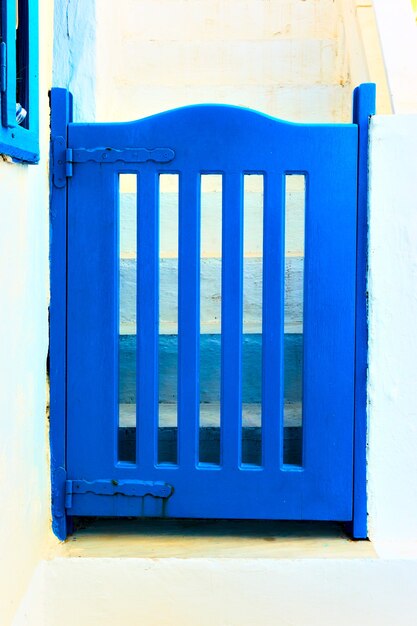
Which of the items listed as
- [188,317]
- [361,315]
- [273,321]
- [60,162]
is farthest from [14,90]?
[361,315]

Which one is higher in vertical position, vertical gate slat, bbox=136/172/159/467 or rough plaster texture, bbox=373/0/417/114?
rough plaster texture, bbox=373/0/417/114

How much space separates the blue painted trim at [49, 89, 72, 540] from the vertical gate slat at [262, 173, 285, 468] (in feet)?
1.81

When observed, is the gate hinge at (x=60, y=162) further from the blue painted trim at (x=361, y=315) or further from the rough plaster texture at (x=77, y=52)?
the blue painted trim at (x=361, y=315)

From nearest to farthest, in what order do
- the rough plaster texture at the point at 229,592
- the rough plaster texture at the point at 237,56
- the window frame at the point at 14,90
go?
the window frame at the point at 14,90, the rough plaster texture at the point at 229,592, the rough plaster texture at the point at 237,56

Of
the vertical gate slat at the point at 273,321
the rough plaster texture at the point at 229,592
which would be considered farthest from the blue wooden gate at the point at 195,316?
the rough plaster texture at the point at 229,592

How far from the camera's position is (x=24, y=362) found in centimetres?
193

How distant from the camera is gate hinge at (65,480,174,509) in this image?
A: 7.04 ft

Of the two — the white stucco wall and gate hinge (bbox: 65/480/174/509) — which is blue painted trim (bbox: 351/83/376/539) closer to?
gate hinge (bbox: 65/480/174/509)

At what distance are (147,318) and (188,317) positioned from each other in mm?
114

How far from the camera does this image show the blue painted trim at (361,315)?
6.95ft

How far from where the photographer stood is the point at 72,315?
84.1 inches

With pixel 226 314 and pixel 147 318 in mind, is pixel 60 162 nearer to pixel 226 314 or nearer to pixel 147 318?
pixel 147 318

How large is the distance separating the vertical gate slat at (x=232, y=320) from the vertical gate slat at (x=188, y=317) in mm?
74

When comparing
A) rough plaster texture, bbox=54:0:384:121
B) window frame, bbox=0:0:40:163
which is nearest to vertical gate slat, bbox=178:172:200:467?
window frame, bbox=0:0:40:163
